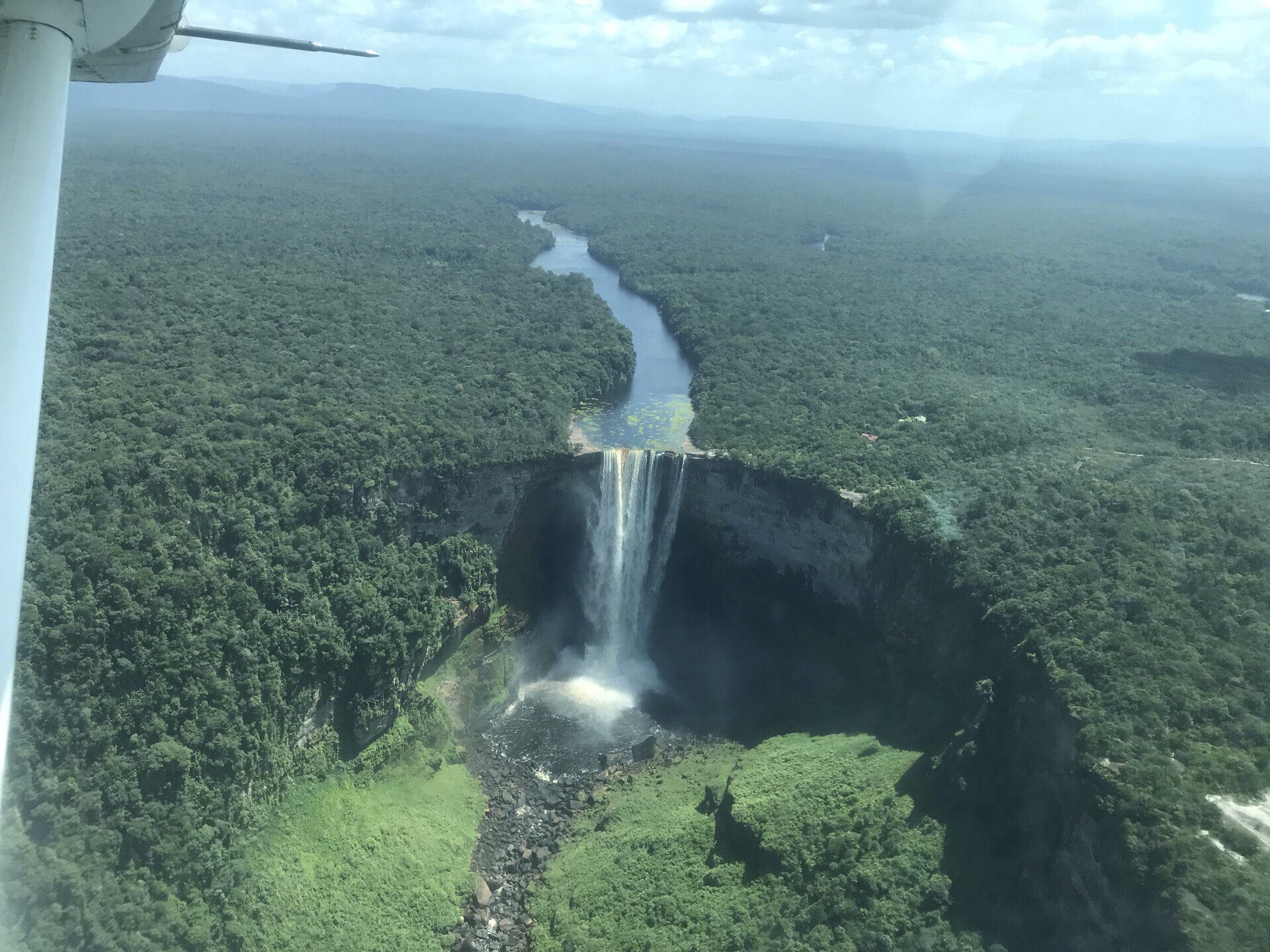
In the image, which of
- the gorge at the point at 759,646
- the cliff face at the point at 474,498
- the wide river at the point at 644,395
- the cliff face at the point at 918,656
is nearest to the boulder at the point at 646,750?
the gorge at the point at 759,646

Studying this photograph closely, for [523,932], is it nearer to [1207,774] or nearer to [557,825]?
[557,825]

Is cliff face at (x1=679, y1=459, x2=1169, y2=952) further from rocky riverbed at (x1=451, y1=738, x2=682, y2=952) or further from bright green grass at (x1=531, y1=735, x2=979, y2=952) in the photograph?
rocky riverbed at (x1=451, y1=738, x2=682, y2=952)

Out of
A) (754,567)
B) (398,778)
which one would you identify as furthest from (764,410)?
(398,778)

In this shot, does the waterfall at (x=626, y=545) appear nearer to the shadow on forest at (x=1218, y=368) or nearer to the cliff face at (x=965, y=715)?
the cliff face at (x=965, y=715)

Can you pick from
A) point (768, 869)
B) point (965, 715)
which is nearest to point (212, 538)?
point (768, 869)

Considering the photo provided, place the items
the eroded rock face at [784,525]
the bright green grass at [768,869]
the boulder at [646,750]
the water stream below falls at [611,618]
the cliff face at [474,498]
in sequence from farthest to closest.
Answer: the eroded rock face at [784,525]
the cliff face at [474,498]
the water stream below falls at [611,618]
the boulder at [646,750]
the bright green grass at [768,869]

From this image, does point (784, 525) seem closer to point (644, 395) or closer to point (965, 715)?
point (965, 715)

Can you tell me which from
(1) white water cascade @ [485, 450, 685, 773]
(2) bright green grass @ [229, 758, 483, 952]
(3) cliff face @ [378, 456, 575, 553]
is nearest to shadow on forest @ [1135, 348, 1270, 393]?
(1) white water cascade @ [485, 450, 685, 773]

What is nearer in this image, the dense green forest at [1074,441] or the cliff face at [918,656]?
the cliff face at [918,656]
